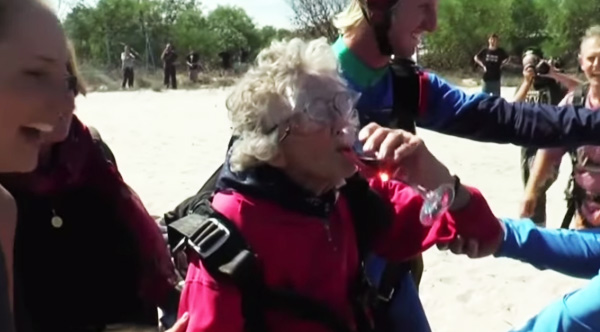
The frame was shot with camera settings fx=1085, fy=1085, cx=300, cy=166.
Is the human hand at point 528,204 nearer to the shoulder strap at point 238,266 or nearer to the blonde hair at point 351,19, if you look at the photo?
the blonde hair at point 351,19

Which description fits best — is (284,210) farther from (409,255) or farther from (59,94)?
(59,94)

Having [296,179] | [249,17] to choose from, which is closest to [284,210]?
[296,179]

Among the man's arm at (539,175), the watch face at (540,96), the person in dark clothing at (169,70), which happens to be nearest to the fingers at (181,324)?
the man's arm at (539,175)

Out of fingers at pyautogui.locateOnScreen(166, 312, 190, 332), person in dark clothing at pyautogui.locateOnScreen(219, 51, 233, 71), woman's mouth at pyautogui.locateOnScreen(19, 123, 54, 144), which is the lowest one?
person in dark clothing at pyautogui.locateOnScreen(219, 51, 233, 71)

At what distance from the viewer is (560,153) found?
6.36 metres

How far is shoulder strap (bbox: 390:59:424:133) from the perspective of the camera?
319 cm

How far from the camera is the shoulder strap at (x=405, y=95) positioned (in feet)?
10.5

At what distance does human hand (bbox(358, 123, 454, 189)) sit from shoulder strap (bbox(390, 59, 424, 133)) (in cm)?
75

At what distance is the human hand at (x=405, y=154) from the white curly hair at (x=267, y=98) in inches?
8.2

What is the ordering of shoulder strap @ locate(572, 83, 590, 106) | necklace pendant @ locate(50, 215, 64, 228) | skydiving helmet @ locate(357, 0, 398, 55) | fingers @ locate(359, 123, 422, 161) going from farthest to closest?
1. shoulder strap @ locate(572, 83, 590, 106)
2. skydiving helmet @ locate(357, 0, 398, 55)
3. necklace pendant @ locate(50, 215, 64, 228)
4. fingers @ locate(359, 123, 422, 161)

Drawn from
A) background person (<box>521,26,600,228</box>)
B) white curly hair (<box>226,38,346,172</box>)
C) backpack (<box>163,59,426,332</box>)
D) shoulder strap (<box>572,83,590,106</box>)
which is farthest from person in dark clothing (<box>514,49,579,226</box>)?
white curly hair (<box>226,38,346,172</box>)

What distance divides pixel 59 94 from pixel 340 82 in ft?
3.30

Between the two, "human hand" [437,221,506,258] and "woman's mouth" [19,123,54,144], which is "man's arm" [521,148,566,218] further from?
"woman's mouth" [19,123,54,144]

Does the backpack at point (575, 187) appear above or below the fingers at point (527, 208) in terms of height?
above
